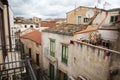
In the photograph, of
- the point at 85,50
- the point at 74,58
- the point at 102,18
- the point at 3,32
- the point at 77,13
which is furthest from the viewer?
the point at 77,13

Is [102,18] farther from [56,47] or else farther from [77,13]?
[77,13]

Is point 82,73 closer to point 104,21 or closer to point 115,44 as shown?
point 115,44

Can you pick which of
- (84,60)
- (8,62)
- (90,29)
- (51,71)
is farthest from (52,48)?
(8,62)

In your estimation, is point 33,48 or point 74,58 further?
point 33,48

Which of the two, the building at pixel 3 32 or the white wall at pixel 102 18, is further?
the white wall at pixel 102 18

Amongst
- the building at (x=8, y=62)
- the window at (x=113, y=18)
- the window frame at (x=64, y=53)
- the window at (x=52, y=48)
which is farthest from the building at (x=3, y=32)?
the window at (x=113, y=18)

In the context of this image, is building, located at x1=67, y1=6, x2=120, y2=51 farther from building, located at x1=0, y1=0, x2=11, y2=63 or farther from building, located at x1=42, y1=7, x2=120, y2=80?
building, located at x1=0, y1=0, x2=11, y2=63

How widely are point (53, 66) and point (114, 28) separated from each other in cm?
795

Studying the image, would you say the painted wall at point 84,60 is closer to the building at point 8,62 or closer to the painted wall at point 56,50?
the painted wall at point 56,50

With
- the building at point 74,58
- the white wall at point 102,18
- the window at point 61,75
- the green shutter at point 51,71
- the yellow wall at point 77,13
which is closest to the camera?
the building at point 74,58

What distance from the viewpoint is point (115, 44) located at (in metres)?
9.44

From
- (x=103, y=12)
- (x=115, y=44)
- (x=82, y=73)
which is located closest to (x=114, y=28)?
(x=115, y=44)

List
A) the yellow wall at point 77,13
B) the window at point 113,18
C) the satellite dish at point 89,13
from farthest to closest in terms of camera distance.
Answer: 1. the yellow wall at point 77,13
2. the satellite dish at point 89,13
3. the window at point 113,18

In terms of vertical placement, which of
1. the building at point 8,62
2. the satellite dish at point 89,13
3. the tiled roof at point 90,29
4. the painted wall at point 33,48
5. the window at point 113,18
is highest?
the satellite dish at point 89,13
